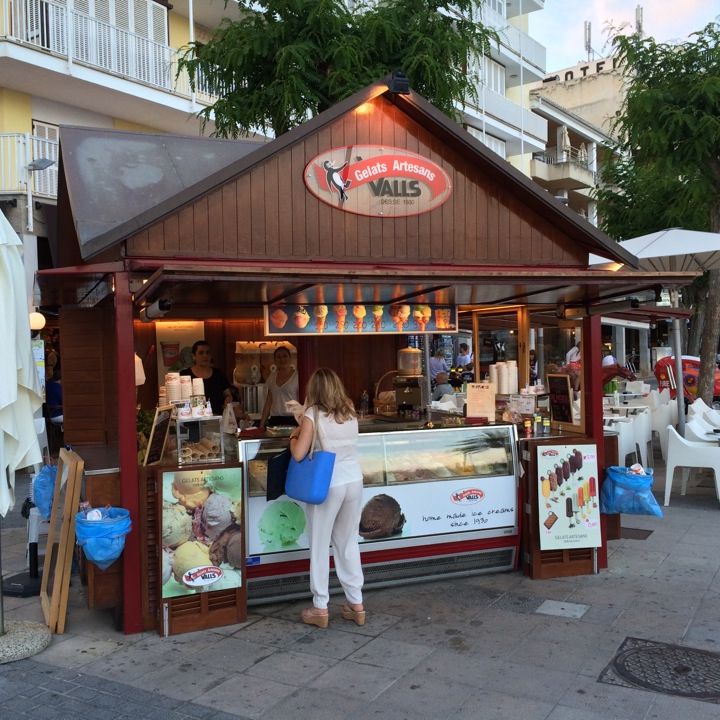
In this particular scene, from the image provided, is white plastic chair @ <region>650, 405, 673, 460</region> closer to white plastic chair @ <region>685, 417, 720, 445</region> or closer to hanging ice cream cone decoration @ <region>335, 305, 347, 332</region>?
white plastic chair @ <region>685, 417, 720, 445</region>

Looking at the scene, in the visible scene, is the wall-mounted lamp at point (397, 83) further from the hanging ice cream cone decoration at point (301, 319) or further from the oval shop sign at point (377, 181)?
the hanging ice cream cone decoration at point (301, 319)

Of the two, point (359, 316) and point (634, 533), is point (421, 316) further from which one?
point (634, 533)

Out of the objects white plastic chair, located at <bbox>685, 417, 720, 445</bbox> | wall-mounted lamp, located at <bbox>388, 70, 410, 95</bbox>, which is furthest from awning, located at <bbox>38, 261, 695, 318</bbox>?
white plastic chair, located at <bbox>685, 417, 720, 445</bbox>

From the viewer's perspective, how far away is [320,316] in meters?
6.14

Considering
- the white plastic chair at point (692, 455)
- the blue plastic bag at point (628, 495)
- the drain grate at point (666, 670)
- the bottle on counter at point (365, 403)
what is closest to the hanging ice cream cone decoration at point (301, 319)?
the bottle on counter at point (365, 403)

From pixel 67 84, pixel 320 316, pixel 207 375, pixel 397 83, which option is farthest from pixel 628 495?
pixel 67 84

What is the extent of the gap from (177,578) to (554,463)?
3174 mm

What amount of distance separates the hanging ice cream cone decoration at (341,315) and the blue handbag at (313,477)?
1.40m

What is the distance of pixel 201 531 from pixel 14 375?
1.62 m

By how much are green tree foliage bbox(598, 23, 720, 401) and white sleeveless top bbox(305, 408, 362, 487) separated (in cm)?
783

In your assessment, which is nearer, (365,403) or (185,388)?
A: (185,388)

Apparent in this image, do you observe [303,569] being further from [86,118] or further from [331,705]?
[86,118]

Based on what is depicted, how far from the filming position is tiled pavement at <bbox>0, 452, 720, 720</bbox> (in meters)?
3.93

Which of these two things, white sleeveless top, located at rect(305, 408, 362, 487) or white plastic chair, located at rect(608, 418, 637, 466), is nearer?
white sleeveless top, located at rect(305, 408, 362, 487)
